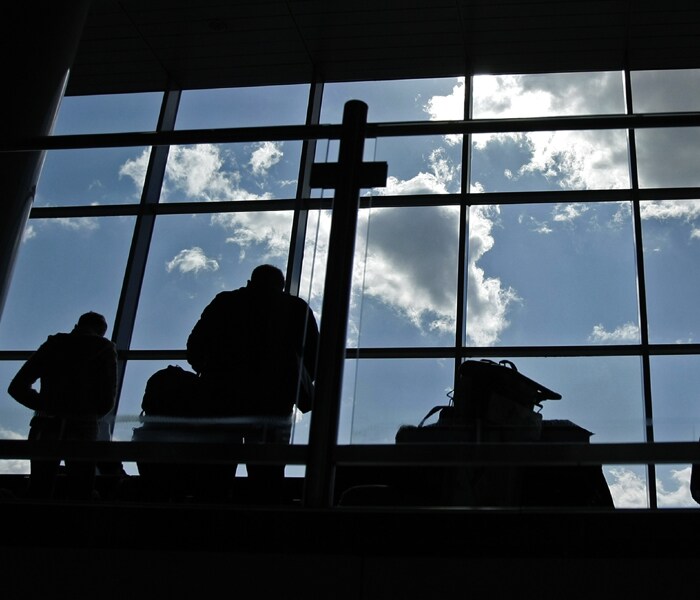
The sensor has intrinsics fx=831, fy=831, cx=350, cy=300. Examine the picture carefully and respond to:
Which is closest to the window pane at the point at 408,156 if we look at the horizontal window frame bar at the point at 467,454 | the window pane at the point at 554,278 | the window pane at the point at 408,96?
the horizontal window frame bar at the point at 467,454

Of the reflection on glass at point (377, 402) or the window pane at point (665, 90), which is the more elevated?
the window pane at point (665, 90)

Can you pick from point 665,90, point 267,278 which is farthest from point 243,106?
point 267,278

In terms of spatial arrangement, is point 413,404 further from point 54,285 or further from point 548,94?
point 548,94

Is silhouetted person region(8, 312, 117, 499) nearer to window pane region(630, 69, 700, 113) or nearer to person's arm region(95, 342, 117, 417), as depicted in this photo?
person's arm region(95, 342, 117, 417)

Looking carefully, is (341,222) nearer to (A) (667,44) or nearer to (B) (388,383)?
(B) (388,383)

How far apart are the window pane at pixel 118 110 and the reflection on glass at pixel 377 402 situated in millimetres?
7865

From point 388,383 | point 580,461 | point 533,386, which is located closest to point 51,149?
point 388,383

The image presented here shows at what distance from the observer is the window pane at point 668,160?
322 inches

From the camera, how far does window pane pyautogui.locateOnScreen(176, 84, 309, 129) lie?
9.47m

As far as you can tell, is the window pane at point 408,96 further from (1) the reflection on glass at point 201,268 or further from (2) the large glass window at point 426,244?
(1) the reflection on glass at point 201,268

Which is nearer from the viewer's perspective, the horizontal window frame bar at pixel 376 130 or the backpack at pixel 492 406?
the backpack at pixel 492 406

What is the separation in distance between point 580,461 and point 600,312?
19.2ft

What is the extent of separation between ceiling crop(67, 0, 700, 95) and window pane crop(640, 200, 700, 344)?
1.92 m

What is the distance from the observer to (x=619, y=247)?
759cm
